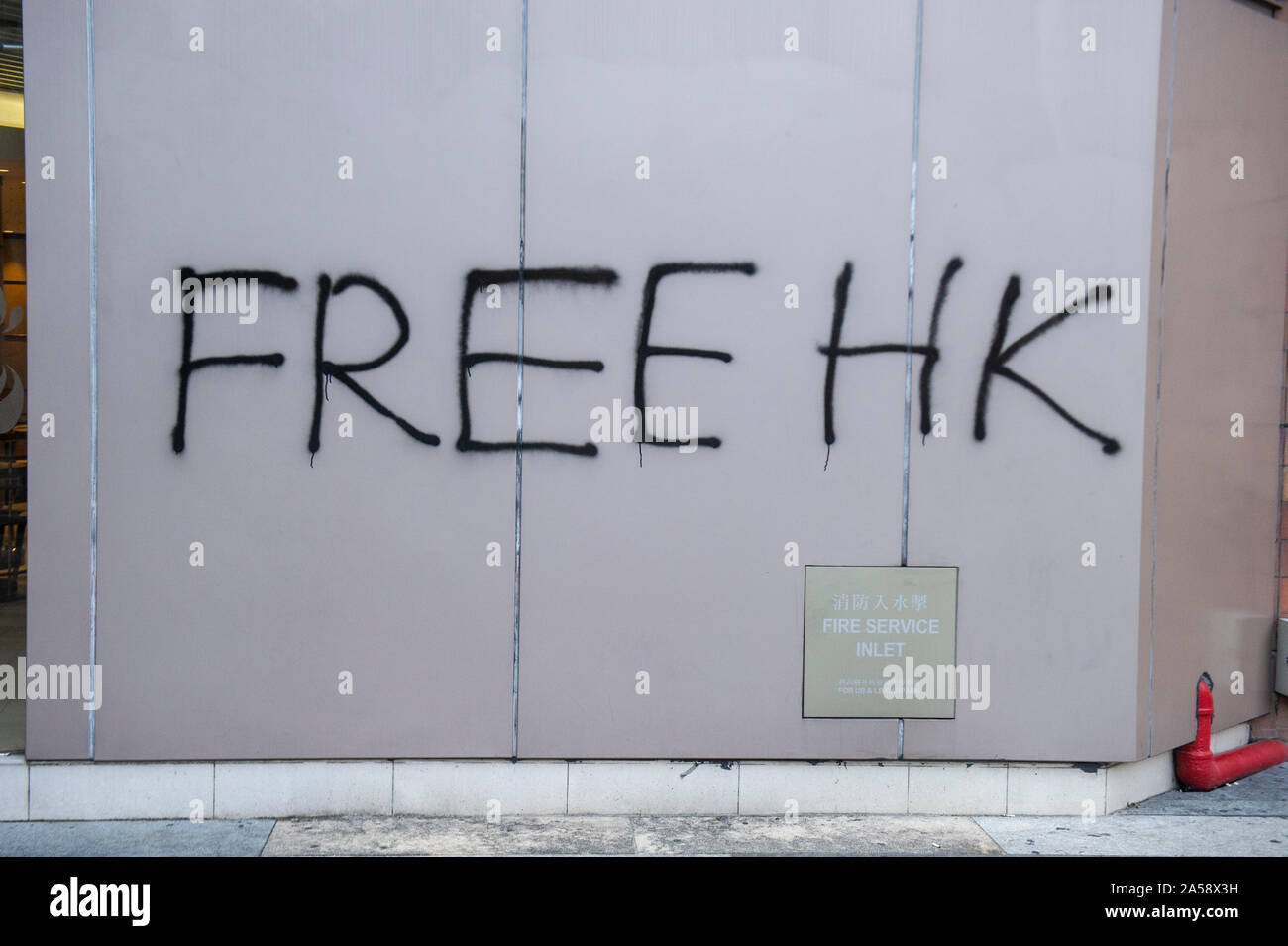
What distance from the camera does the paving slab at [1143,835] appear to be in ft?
15.6

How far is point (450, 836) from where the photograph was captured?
476 centimetres

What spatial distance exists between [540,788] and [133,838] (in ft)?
5.53

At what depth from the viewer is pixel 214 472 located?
4852mm

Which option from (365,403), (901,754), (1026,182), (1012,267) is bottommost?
(901,754)

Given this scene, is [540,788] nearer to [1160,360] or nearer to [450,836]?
[450,836]

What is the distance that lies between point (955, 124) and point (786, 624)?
2302 millimetres

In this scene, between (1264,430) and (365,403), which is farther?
(1264,430)

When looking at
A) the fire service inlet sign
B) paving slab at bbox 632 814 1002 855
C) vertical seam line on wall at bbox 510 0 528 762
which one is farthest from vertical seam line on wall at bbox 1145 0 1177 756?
vertical seam line on wall at bbox 510 0 528 762

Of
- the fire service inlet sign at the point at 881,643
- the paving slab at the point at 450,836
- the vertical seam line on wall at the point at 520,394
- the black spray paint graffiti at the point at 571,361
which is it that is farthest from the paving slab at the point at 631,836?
the black spray paint graffiti at the point at 571,361

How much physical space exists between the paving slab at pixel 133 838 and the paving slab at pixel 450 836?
13 cm

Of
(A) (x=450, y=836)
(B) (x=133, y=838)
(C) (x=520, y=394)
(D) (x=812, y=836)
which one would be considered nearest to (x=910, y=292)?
(C) (x=520, y=394)

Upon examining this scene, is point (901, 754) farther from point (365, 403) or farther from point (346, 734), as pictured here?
point (365, 403)

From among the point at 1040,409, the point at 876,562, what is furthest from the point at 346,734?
the point at 1040,409

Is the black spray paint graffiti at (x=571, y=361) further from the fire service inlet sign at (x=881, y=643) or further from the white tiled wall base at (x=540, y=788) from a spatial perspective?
→ the white tiled wall base at (x=540, y=788)
